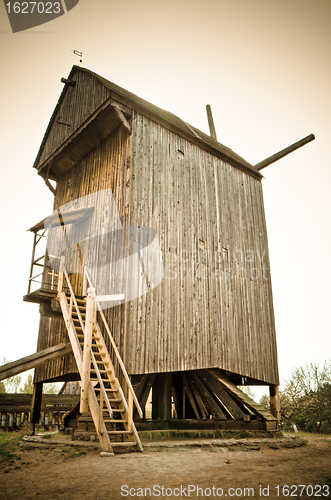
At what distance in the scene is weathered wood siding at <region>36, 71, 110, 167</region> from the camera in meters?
11.7

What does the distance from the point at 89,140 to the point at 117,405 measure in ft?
27.8

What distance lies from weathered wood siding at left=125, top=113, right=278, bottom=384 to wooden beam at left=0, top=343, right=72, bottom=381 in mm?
2065

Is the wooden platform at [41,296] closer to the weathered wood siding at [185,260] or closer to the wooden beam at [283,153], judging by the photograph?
the weathered wood siding at [185,260]

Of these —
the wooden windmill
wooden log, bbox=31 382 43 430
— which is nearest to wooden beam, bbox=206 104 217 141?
the wooden windmill

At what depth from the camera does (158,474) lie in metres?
5.51

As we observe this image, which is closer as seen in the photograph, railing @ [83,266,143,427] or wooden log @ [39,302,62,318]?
railing @ [83,266,143,427]

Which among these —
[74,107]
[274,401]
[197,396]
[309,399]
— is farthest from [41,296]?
[309,399]

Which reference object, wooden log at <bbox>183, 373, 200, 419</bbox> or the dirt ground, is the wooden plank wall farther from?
wooden log at <bbox>183, 373, 200, 419</bbox>

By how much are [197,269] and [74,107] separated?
22.9 feet

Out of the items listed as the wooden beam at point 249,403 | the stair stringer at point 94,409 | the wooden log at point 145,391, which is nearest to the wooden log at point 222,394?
the wooden beam at point 249,403

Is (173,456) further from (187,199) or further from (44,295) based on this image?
(187,199)

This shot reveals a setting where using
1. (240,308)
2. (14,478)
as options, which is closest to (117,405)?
A: (14,478)

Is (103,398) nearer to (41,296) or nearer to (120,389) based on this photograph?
(120,389)

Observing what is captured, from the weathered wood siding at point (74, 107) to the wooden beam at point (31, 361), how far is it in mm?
7080
